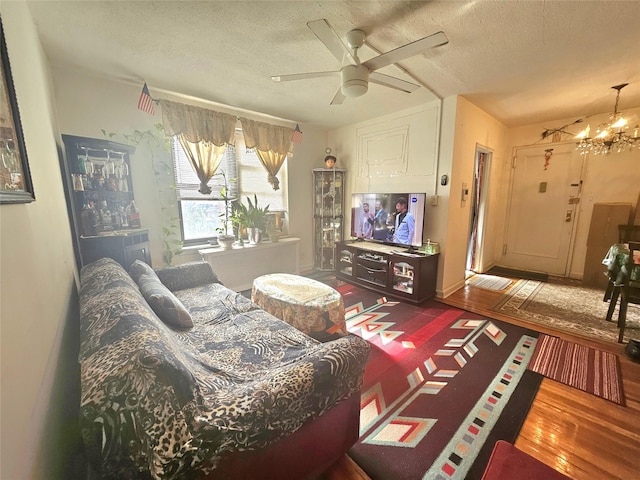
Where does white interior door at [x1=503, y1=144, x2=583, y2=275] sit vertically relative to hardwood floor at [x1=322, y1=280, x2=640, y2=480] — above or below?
above

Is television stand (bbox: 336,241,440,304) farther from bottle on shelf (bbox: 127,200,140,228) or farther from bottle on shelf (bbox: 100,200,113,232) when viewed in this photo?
bottle on shelf (bbox: 100,200,113,232)

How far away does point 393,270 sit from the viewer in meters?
3.24

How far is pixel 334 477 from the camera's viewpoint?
1.23m

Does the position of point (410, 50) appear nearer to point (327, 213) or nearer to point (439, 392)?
point (439, 392)

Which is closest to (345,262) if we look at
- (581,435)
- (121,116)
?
(581,435)

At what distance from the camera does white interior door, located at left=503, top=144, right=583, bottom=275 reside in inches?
154

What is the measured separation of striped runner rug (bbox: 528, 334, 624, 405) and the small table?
1.54 metres

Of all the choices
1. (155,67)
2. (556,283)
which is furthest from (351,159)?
(556,283)

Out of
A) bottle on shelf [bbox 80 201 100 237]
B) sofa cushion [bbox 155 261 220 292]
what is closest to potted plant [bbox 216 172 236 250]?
sofa cushion [bbox 155 261 220 292]

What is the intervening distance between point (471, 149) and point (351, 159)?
5.46 ft

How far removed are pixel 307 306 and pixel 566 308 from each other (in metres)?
3.05

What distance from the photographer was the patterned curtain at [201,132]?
283cm

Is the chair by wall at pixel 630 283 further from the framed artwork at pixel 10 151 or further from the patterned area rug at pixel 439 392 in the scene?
the framed artwork at pixel 10 151

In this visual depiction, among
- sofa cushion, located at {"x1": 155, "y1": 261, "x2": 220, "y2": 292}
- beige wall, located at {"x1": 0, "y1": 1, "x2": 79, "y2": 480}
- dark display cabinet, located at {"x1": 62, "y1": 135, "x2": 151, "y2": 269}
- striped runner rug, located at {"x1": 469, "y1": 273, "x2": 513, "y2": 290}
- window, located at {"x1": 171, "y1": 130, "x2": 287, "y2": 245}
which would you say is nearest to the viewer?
beige wall, located at {"x1": 0, "y1": 1, "x2": 79, "y2": 480}
